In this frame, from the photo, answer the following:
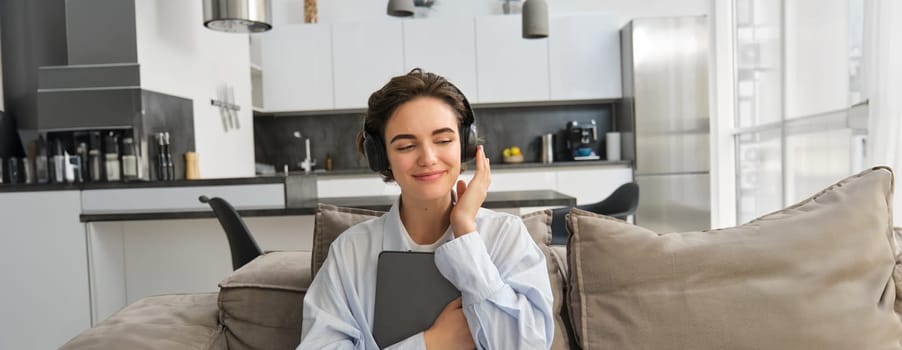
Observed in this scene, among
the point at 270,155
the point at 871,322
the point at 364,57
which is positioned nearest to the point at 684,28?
the point at 364,57

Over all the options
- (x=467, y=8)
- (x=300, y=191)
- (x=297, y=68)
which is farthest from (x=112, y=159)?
(x=467, y=8)

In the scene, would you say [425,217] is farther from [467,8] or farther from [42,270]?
[467,8]

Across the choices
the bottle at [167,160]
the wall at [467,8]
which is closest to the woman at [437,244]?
the bottle at [167,160]

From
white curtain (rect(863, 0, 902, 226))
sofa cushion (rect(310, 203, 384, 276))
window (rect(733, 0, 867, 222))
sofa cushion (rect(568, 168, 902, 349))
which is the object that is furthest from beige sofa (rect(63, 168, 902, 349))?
window (rect(733, 0, 867, 222))

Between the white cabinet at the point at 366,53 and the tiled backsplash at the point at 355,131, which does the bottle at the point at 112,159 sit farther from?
the tiled backsplash at the point at 355,131

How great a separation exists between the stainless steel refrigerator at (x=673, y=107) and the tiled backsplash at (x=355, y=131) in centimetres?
78

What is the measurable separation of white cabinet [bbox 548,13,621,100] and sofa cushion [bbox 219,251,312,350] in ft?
14.3

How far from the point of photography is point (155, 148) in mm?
3645

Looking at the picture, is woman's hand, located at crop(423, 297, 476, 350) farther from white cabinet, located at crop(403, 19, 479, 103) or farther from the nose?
white cabinet, located at crop(403, 19, 479, 103)

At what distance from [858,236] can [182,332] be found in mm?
1436

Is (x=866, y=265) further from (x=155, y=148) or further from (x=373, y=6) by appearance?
(x=373, y=6)

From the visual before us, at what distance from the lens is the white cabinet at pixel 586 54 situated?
17.9 ft

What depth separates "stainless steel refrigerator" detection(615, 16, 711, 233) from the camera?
16.8ft

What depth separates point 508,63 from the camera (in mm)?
5555
